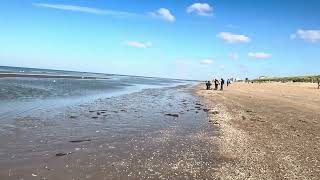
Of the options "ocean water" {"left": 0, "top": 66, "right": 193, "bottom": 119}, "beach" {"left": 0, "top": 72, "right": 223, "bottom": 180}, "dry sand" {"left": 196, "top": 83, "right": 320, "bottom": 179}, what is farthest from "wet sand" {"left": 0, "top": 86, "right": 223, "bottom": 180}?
"ocean water" {"left": 0, "top": 66, "right": 193, "bottom": 119}

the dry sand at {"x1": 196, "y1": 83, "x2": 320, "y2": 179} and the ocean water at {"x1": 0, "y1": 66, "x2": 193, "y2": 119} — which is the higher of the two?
the ocean water at {"x1": 0, "y1": 66, "x2": 193, "y2": 119}

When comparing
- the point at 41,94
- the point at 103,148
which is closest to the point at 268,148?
the point at 103,148

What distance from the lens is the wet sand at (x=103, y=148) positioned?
10.6m

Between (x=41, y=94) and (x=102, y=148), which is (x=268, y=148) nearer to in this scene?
(x=102, y=148)

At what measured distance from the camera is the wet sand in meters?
10.6

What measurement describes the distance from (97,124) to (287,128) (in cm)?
980

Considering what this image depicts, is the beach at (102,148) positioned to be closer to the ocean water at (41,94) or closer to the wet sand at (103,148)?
the wet sand at (103,148)

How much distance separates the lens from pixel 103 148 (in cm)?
1356

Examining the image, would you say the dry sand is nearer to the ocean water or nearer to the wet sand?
the wet sand

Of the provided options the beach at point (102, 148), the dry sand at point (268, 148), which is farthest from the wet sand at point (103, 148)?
the dry sand at point (268, 148)

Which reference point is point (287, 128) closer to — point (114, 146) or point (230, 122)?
point (230, 122)

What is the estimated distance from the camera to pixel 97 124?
19.1 m

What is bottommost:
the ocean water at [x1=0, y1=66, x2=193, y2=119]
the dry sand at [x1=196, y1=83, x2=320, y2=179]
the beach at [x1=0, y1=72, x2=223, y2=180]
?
the dry sand at [x1=196, y1=83, x2=320, y2=179]

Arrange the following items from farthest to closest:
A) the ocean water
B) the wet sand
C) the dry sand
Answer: the ocean water
the dry sand
the wet sand
